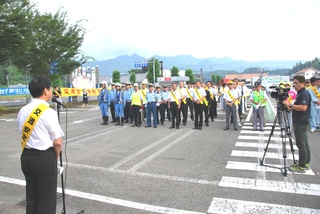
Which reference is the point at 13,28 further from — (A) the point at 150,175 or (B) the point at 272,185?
(B) the point at 272,185

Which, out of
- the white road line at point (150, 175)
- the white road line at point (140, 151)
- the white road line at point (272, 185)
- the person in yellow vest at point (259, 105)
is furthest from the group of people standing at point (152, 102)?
the white road line at point (272, 185)

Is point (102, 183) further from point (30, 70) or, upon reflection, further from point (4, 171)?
point (30, 70)

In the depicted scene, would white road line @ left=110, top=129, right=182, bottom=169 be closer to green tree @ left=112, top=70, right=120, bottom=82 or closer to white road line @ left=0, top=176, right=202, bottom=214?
white road line @ left=0, top=176, right=202, bottom=214

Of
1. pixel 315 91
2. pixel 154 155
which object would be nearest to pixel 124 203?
pixel 154 155

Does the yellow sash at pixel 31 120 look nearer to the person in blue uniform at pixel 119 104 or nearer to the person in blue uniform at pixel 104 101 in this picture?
the person in blue uniform at pixel 119 104

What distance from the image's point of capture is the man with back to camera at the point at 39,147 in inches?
119

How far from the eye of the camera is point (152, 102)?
41.3ft

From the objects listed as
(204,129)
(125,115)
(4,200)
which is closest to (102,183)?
(4,200)

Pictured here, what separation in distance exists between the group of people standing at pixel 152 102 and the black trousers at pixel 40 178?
9.07 meters

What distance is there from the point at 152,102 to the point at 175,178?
7.25 m

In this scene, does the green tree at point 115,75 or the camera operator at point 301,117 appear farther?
the green tree at point 115,75

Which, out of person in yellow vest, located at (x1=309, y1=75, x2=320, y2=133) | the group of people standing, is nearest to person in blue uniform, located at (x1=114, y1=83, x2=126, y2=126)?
the group of people standing

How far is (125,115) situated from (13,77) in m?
80.1

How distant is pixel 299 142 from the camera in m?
5.84
